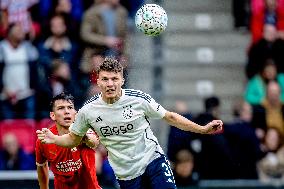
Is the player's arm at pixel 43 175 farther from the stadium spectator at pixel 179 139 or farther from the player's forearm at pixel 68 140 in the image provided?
the stadium spectator at pixel 179 139

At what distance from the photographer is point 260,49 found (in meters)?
16.5

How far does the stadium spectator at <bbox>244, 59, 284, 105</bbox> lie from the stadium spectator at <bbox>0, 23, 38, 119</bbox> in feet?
10.8

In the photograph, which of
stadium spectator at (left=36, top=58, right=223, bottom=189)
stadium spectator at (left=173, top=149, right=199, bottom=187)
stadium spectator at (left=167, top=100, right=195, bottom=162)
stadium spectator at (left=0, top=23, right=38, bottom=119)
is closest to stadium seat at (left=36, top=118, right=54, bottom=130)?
stadium spectator at (left=0, top=23, right=38, bottom=119)

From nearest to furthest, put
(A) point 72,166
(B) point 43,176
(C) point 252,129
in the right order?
(A) point 72,166, (B) point 43,176, (C) point 252,129

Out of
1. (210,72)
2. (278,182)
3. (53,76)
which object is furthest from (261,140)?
(53,76)

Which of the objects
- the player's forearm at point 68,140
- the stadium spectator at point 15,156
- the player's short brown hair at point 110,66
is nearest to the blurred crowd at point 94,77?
the stadium spectator at point 15,156

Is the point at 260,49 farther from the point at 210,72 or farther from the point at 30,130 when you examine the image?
the point at 30,130

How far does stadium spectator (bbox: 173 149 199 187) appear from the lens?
14547 millimetres

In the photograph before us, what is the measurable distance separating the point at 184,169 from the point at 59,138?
4.23 meters

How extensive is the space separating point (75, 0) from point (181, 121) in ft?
21.8

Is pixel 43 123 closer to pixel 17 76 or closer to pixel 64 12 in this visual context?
pixel 17 76

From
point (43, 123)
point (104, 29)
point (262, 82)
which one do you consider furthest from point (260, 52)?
point (43, 123)

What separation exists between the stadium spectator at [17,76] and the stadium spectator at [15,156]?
2.16 ft

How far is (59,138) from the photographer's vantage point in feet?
35.0
